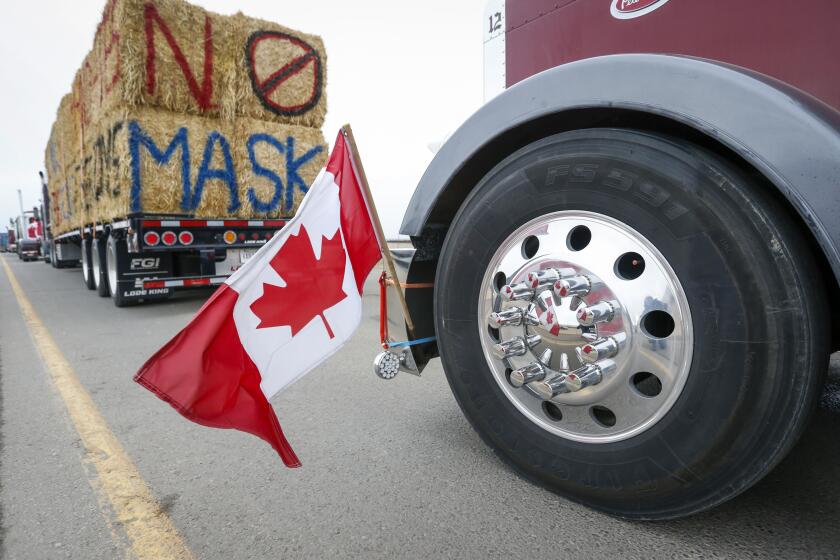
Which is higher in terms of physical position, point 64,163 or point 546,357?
point 64,163

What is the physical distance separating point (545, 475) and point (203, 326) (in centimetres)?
131

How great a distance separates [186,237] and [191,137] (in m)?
1.37

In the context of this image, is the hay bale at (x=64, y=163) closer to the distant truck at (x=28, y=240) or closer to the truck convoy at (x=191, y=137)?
the truck convoy at (x=191, y=137)

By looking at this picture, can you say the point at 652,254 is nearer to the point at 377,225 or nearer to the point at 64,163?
the point at 377,225

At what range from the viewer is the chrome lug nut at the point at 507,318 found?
167 cm

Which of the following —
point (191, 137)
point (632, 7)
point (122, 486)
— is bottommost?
point (122, 486)

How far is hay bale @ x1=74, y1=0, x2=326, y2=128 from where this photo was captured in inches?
249

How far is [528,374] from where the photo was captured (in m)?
1.64

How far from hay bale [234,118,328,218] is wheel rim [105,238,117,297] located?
1.89 meters

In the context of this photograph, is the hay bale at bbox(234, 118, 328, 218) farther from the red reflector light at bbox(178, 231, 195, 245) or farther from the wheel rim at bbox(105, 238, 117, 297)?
the wheel rim at bbox(105, 238, 117, 297)

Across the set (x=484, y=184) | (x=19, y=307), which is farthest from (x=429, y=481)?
(x=19, y=307)

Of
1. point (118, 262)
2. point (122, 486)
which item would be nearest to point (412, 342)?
point (122, 486)

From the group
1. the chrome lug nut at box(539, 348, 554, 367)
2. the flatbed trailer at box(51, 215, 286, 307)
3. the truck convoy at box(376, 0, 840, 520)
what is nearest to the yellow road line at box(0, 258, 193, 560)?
the truck convoy at box(376, 0, 840, 520)

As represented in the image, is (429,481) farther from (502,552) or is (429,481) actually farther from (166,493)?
(166,493)
